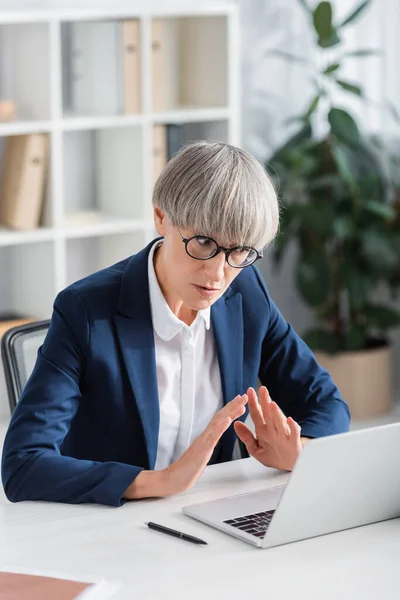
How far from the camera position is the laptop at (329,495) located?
1500 mm

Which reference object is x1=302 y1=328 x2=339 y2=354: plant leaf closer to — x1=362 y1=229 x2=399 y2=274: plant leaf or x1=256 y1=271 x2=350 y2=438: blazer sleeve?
x1=362 y1=229 x2=399 y2=274: plant leaf

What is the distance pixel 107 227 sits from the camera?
387 centimetres

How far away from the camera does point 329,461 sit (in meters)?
1.51

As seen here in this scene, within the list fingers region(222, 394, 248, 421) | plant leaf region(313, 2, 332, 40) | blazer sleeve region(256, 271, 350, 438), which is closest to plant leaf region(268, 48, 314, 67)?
plant leaf region(313, 2, 332, 40)

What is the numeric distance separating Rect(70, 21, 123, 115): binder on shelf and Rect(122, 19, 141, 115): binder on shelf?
0.02 m

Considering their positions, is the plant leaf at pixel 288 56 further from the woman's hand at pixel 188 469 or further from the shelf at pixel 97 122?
the woman's hand at pixel 188 469

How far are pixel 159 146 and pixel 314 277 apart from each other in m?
0.90

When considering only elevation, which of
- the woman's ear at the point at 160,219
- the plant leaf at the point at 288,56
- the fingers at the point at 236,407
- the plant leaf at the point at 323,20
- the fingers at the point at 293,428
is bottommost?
the fingers at the point at 293,428

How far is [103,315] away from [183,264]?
180 mm

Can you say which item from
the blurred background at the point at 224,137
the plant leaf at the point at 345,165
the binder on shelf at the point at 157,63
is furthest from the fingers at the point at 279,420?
the plant leaf at the point at 345,165

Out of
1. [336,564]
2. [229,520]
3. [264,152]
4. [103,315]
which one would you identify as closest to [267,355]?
[103,315]

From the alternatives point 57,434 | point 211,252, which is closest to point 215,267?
point 211,252

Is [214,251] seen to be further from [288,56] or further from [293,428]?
[288,56]

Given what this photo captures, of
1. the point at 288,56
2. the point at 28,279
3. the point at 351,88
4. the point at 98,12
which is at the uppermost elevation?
the point at 98,12
